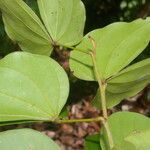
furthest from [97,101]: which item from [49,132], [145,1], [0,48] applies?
[49,132]

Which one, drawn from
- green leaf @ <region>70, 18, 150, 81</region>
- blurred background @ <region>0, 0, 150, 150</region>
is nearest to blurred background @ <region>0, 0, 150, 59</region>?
blurred background @ <region>0, 0, 150, 150</region>

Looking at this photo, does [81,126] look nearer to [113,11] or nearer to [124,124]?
[113,11]

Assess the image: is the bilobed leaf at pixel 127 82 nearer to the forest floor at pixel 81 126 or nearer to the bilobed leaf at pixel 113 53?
the bilobed leaf at pixel 113 53

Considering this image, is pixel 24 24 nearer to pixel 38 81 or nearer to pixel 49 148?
pixel 38 81

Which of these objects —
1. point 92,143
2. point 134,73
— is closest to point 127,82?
point 134,73

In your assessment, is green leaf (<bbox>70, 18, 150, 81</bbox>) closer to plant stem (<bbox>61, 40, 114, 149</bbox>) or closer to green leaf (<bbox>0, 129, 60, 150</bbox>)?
plant stem (<bbox>61, 40, 114, 149</bbox>)

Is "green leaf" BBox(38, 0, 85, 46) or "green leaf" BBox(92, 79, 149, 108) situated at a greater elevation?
"green leaf" BBox(38, 0, 85, 46)

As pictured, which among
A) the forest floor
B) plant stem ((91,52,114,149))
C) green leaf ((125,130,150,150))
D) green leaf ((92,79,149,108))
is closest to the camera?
green leaf ((125,130,150,150))
